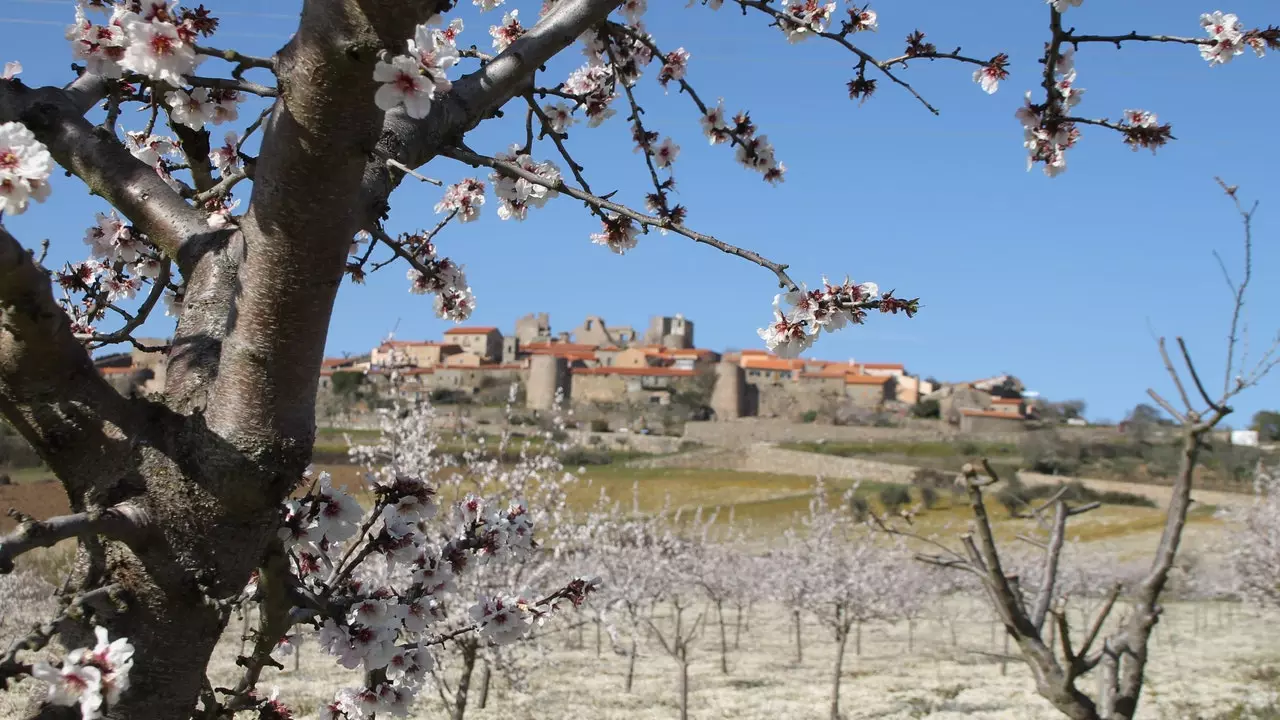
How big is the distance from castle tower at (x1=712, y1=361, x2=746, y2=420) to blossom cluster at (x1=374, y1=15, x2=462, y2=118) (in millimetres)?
78224

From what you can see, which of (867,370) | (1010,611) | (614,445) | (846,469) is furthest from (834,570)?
(867,370)

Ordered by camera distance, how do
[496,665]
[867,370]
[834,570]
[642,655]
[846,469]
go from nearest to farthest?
[496,665], [834,570], [642,655], [846,469], [867,370]

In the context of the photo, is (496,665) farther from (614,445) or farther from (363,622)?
(614,445)

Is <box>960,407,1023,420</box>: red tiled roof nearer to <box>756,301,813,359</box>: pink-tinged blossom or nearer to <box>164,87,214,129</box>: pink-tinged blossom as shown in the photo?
<box>756,301,813,359</box>: pink-tinged blossom

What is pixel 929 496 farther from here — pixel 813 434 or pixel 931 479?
pixel 813 434

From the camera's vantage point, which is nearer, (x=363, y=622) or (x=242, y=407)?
(x=242, y=407)

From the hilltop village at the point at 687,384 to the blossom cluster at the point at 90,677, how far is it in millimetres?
67874

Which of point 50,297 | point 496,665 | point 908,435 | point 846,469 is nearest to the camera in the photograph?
point 50,297

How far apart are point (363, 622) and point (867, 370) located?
319 ft

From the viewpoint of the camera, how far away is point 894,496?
1635 inches

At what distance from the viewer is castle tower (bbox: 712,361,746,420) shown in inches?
3152

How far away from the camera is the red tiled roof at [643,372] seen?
8412 cm

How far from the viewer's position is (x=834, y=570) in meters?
15.6

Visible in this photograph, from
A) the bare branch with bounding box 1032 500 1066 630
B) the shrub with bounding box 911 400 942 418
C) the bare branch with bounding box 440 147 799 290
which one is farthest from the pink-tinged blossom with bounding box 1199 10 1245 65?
the shrub with bounding box 911 400 942 418
